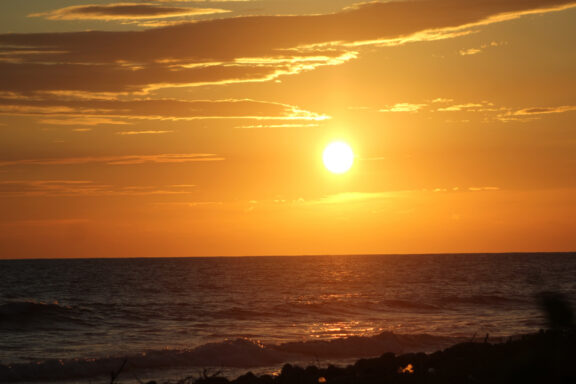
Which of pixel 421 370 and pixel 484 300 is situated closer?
pixel 421 370

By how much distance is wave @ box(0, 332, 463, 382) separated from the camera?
19.6 m

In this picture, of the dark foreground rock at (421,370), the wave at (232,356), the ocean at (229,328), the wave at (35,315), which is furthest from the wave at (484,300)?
the dark foreground rock at (421,370)

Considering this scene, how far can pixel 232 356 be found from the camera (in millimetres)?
21703

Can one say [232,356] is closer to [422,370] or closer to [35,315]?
[422,370]

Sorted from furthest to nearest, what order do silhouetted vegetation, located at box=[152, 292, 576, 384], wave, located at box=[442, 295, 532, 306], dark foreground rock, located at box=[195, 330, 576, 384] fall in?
wave, located at box=[442, 295, 532, 306]
dark foreground rock, located at box=[195, 330, 576, 384]
silhouetted vegetation, located at box=[152, 292, 576, 384]

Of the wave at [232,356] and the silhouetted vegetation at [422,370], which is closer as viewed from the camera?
the silhouetted vegetation at [422,370]

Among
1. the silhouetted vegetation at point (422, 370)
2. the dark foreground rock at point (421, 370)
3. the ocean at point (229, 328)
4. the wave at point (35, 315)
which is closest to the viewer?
the silhouetted vegetation at point (422, 370)

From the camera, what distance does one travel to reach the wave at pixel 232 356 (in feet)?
64.3

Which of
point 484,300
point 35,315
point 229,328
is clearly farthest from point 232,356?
point 484,300

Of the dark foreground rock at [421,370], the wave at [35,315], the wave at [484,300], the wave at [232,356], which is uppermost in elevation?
the wave at [484,300]

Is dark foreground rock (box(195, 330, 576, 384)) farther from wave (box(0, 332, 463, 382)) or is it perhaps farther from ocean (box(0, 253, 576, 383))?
wave (box(0, 332, 463, 382))

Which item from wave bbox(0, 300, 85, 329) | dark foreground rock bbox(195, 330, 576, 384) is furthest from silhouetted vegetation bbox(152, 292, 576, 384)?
wave bbox(0, 300, 85, 329)

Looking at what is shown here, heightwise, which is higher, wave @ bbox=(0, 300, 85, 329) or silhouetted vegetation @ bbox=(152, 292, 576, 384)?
wave @ bbox=(0, 300, 85, 329)

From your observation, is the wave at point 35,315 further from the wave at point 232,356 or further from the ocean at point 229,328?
the wave at point 232,356
